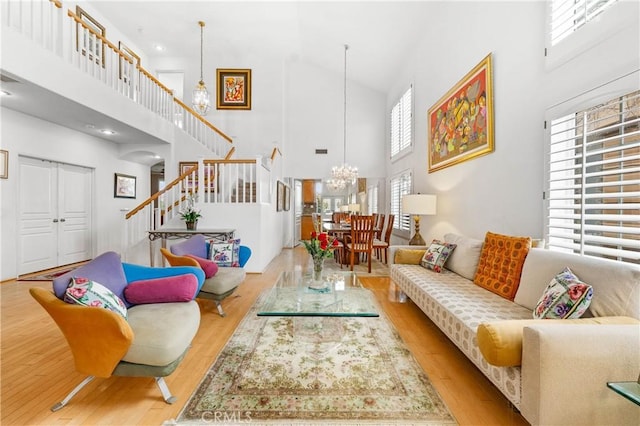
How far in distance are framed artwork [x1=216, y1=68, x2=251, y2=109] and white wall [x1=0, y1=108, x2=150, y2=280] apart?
2.86 m

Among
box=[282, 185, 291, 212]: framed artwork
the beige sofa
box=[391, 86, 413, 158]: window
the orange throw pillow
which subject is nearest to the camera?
the beige sofa

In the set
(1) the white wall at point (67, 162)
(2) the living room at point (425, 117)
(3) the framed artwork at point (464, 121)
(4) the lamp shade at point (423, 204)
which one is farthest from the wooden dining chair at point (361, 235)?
(1) the white wall at point (67, 162)

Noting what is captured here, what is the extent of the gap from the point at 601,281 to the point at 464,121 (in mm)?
2736

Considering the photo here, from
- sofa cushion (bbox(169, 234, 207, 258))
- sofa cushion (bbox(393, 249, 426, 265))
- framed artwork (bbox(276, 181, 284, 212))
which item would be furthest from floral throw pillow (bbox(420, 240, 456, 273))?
framed artwork (bbox(276, 181, 284, 212))

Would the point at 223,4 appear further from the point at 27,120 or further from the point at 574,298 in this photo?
the point at 574,298

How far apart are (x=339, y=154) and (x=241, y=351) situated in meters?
6.84

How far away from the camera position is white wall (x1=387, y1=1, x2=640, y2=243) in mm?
2156

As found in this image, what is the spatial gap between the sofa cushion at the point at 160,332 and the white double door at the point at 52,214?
464 cm

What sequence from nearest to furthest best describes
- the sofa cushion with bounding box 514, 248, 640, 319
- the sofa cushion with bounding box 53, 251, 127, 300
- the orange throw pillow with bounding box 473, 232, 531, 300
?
the sofa cushion with bounding box 514, 248, 640, 319 < the sofa cushion with bounding box 53, 251, 127, 300 < the orange throw pillow with bounding box 473, 232, 531, 300

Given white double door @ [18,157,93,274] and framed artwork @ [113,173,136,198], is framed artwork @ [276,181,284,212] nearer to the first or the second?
framed artwork @ [113,173,136,198]

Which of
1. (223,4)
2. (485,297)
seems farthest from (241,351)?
(223,4)

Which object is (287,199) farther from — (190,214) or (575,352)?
(575,352)

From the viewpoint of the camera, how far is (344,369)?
2.14 meters

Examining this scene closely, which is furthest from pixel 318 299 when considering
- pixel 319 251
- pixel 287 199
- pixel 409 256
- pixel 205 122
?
pixel 205 122
